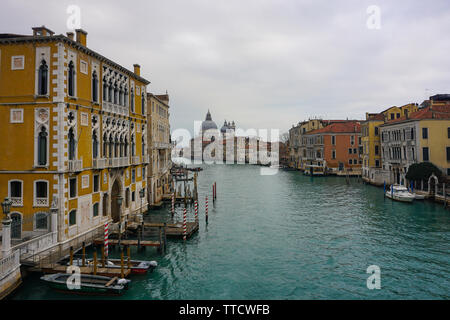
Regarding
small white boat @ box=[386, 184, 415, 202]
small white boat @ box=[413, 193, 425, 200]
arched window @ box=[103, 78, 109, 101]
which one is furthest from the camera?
small white boat @ box=[413, 193, 425, 200]

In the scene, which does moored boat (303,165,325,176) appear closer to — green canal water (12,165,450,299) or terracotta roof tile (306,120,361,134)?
terracotta roof tile (306,120,361,134)

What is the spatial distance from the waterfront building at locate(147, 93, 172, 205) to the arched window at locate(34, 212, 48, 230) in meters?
13.8

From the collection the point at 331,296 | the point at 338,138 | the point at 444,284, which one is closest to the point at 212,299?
the point at 331,296

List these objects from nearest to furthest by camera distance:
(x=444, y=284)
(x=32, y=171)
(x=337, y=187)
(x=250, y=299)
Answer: (x=250, y=299) < (x=444, y=284) < (x=32, y=171) < (x=337, y=187)

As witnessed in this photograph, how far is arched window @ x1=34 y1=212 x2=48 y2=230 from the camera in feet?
47.5

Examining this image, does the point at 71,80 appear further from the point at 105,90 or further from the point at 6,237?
the point at 6,237

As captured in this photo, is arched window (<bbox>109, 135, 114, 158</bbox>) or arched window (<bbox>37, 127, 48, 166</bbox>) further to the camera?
arched window (<bbox>109, 135, 114, 158</bbox>)

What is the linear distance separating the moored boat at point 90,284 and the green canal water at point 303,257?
373 mm

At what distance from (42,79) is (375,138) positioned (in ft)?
136

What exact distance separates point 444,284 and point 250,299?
8076 mm

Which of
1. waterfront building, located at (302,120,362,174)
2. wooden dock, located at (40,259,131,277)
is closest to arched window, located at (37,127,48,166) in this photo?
wooden dock, located at (40,259,131,277)

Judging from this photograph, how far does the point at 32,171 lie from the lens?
14516 mm
